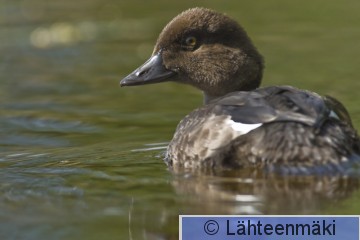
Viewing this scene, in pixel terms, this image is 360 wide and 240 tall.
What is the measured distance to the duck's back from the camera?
7023 millimetres

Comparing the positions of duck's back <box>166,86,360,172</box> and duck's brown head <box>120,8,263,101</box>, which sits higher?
duck's brown head <box>120,8,263,101</box>

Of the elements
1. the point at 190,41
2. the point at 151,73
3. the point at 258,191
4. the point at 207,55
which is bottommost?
the point at 258,191

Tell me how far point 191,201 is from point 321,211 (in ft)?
3.04

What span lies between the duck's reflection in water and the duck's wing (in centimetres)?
40

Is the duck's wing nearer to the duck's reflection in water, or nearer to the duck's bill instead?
the duck's reflection in water

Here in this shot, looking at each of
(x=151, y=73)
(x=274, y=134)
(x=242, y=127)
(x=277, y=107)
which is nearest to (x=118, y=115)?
(x=151, y=73)

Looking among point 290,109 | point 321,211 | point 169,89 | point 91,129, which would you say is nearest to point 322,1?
point 169,89

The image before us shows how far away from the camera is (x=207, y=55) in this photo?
348 inches

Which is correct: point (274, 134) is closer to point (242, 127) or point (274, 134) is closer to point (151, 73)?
point (242, 127)

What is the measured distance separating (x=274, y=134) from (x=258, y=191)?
472 mm

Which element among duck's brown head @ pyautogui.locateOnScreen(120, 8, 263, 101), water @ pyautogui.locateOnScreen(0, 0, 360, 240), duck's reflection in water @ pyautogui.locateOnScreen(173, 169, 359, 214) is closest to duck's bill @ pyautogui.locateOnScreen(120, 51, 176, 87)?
duck's brown head @ pyautogui.locateOnScreen(120, 8, 263, 101)

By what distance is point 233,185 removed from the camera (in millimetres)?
7035

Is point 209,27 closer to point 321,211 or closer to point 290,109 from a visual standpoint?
point 290,109

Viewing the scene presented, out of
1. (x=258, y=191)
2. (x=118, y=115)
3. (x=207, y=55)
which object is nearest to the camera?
(x=258, y=191)
